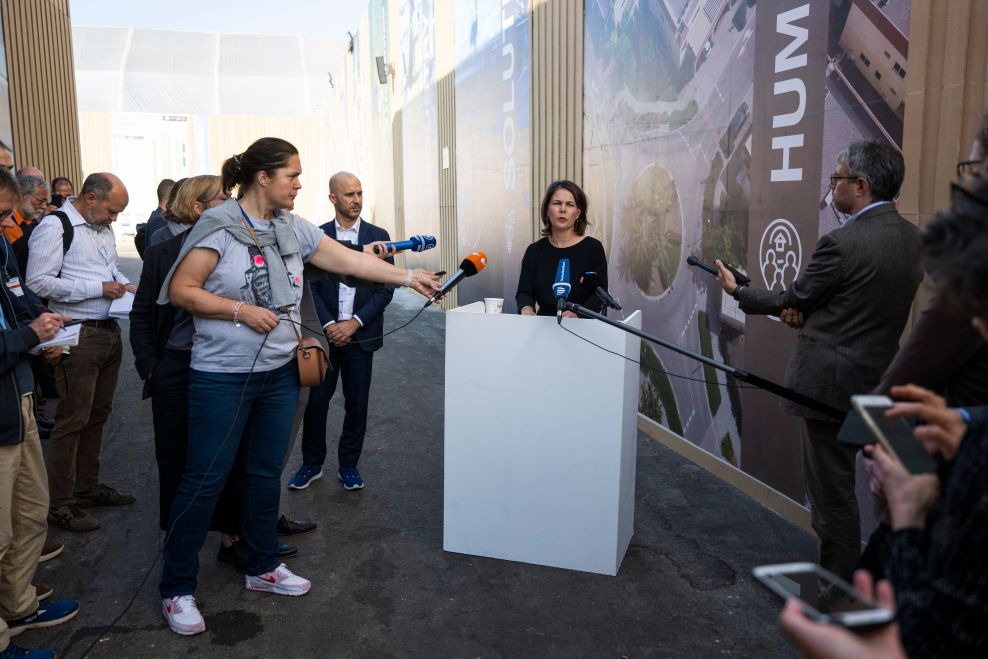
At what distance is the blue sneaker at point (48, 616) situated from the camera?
2.85 meters

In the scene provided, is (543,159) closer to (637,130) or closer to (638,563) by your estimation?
(637,130)

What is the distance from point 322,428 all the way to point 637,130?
9.71 feet

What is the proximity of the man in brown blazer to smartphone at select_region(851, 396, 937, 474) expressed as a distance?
4.89 ft

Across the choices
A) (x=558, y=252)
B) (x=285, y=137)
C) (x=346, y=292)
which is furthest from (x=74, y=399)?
(x=285, y=137)

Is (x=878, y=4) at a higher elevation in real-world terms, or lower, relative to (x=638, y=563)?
higher

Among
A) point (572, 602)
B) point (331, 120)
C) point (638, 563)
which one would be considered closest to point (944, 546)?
point (572, 602)

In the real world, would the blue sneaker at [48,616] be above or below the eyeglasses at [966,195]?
below

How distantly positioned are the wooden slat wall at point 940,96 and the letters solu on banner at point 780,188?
1.82 ft

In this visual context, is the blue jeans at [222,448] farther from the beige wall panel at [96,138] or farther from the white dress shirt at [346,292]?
the beige wall panel at [96,138]

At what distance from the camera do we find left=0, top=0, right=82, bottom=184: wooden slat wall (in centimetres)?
961

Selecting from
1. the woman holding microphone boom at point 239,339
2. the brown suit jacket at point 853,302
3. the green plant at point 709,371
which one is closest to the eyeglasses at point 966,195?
the brown suit jacket at point 853,302

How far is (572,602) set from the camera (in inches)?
121

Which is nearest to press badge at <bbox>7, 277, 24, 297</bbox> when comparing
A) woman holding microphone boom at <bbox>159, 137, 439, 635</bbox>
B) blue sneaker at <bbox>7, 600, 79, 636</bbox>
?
woman holding microphone boom at <bbox>159, 137, 439, 635</bbox>

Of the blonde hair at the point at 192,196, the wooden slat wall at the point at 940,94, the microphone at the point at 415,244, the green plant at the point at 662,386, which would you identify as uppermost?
the wooden slat wall at the point at 940,94
